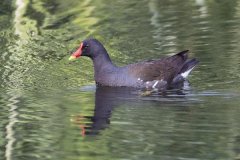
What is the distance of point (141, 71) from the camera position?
40.9 ft

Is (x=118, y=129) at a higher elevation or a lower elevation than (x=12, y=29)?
lower

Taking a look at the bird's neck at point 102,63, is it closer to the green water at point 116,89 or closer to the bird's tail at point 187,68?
the green water at point 116,89

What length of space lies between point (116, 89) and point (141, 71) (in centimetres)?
48

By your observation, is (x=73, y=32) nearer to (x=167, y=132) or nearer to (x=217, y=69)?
(x=217, y=69)

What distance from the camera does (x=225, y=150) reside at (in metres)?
8.59

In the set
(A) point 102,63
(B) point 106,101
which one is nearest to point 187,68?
(A) point 102,63

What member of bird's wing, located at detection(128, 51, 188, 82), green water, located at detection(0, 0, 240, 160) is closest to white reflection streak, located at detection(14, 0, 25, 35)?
green water, located at detection(0, 0, 240, 160)

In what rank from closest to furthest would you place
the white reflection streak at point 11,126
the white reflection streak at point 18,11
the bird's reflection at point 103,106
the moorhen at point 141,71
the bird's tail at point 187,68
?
the white reflection streak at point 11,126 < the bird's reflection at point 103,106 < the moorhen at point 141,71 < the bird's tail at point 187,68 < the white reflection streak at point 18,11

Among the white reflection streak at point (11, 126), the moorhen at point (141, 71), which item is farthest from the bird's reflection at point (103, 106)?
the white reflection streak at point (11, 126)

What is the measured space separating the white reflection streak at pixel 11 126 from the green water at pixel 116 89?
0.01m

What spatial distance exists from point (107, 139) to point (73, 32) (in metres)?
7.96

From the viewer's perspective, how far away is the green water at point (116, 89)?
9.01 metres

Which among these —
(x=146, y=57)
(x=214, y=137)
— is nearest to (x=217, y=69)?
(x=146, y=57)

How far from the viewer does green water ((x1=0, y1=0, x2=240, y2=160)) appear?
9.01 m
